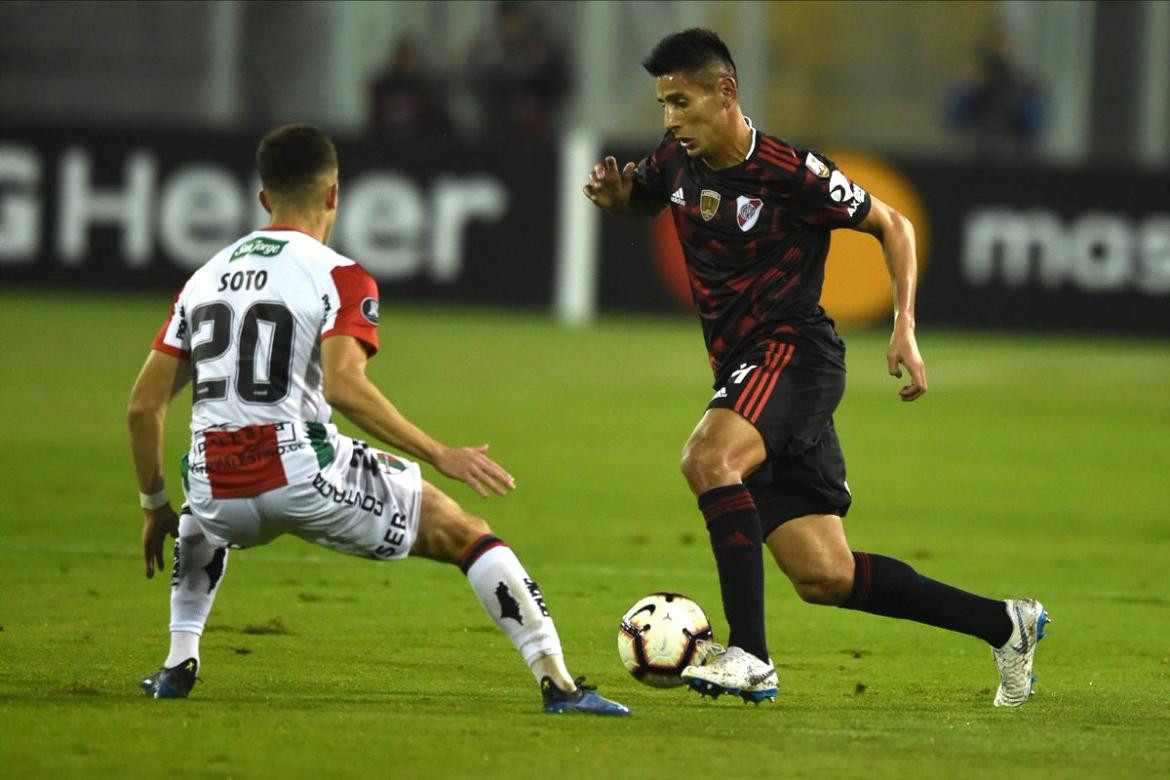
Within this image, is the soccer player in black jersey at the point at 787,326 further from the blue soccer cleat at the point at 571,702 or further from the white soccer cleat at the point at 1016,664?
the blue soccer cleat at the point at 571,702

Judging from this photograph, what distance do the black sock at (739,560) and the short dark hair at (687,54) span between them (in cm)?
134

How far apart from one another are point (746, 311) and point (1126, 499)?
604 cm

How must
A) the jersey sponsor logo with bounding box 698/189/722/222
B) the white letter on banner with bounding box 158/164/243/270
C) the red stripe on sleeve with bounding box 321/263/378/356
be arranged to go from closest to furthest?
the red stripe on sleeve with bounding box 321/263/378/356, the jersey sponsor logo with bounding box 698/189/722/222, the white letter on banner with bounding box 158/164/243/270

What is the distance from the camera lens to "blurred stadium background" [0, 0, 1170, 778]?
561 centimetres

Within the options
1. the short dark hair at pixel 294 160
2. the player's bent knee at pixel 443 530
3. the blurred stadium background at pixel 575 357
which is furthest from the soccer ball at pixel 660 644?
the short dark hair at pixel 294 160

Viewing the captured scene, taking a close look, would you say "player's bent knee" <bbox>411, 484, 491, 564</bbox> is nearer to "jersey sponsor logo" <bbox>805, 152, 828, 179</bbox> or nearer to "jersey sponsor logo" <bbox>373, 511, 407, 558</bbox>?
"jersey sponsor logo" <bbox>373, 511, 407, 558</bbox>

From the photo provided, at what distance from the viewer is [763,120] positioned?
24.8 m

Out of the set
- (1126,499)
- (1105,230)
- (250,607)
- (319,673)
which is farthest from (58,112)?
(319,673)

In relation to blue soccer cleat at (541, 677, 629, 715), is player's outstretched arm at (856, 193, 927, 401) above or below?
above

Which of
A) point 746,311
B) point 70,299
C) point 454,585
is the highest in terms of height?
point 746,311

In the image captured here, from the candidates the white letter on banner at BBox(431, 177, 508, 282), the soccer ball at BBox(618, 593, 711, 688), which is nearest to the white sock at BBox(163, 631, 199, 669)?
the soccer ball at BBox(618, 593, 711, 688)

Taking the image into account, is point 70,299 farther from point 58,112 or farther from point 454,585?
point 454,585

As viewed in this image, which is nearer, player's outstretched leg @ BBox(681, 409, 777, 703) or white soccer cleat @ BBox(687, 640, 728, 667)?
player's outstretched leg @ BBox(681, 409, 777, 703)

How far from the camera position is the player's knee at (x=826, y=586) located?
20.3 ft
